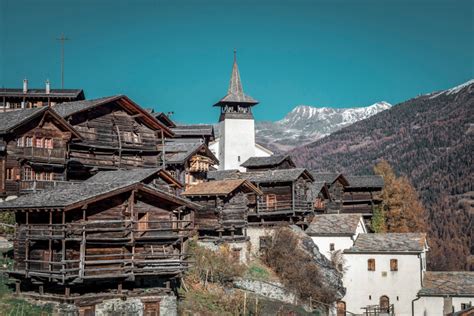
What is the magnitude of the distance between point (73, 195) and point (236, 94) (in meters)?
51.0

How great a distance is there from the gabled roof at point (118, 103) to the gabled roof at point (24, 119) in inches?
79.6

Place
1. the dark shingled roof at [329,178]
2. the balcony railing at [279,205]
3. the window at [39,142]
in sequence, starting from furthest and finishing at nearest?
the dark shingled roof at [329,178]
the balcony railing at [279,205]
the window at [39,142]

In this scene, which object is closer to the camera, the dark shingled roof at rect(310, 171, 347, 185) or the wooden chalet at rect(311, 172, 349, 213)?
the wooden chalet at rect(311, 172, 349, 213)

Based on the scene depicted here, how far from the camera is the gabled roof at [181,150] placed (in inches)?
2229

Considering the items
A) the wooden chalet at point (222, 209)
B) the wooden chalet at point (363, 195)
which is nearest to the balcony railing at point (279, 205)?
the wooden chalet at point (222, 209)

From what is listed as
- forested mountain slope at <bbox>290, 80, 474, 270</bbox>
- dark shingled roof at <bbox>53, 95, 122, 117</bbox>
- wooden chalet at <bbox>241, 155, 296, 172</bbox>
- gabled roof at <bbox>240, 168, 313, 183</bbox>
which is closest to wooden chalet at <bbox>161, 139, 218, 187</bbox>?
gabled roof at <bbox>240, 168, 313, 183</bbox>

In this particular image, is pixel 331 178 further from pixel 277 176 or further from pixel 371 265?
pixel 371 265

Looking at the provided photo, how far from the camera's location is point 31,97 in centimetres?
6688

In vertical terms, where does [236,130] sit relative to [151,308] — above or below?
above

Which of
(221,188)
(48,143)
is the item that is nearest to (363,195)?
(221,188)

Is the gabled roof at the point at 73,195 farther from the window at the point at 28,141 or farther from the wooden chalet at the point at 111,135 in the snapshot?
the wooden chalet at the point at 111,135

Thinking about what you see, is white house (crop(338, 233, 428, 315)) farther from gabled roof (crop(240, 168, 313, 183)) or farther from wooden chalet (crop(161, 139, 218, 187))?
wooden chalet (crop(161, 139, 218, 187))

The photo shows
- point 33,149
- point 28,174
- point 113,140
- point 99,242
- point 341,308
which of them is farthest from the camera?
point 341,308

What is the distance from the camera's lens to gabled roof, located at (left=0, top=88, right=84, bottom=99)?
66.6 meters
